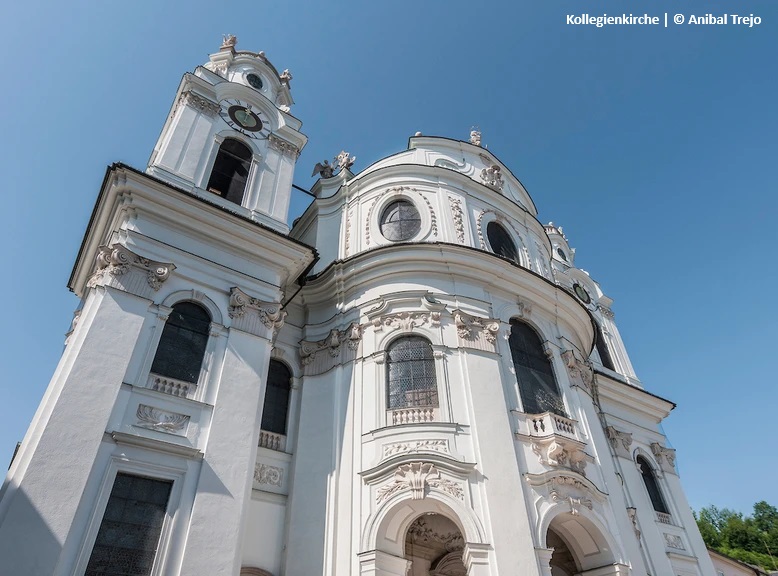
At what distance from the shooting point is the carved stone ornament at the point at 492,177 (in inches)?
807

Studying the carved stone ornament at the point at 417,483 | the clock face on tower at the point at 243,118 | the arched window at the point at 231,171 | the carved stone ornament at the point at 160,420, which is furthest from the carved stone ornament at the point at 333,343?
the clock face on tower at the point at 243,118

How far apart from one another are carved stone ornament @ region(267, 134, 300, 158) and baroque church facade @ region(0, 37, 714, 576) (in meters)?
0.08

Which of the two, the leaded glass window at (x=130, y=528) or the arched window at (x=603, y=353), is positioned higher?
the arched window at (x=603, y=353)

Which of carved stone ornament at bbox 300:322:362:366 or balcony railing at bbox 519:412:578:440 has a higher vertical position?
carved stone ornament at bbox 300:322:362:366

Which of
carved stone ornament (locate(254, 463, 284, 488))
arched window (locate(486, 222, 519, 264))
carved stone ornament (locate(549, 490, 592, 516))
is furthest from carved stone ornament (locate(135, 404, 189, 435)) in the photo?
arched window (locate(486, 222, 519, 264))

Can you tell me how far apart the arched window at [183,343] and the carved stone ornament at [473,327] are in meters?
6.63

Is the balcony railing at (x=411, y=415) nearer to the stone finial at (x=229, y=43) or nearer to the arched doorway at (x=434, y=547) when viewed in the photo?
the arched doorway at (x=434, y=547)

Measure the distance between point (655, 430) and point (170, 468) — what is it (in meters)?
21.0

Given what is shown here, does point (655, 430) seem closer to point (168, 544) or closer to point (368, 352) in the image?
point (368, 352)

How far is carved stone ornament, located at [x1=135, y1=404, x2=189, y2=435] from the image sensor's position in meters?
11.1

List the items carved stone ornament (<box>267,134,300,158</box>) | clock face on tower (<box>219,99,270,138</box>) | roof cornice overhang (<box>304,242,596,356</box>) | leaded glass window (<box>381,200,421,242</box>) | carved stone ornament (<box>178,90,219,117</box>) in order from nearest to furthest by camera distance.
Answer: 1. roof cornice overhang (<box>304,242,596,356</box>)
2. carved stone ornament (<box>178,90,219,117</box>)
3. leaded glass window (<box>381,200,421,242</box>)
4. clock face on tower (<box>219,99,270,138</box>)
5. carved stone ornament (<box>267,134,300,158</box>)

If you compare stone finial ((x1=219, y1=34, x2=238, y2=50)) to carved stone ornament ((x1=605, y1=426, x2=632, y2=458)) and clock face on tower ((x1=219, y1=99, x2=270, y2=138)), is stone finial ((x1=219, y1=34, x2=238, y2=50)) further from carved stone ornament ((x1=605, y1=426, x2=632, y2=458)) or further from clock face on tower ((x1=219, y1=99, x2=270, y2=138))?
carved stone ornament ((x1=605, y1=426, x2=632, y2=458))

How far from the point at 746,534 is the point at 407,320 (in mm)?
56443

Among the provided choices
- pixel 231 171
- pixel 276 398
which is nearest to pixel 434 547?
pixel 276 398
